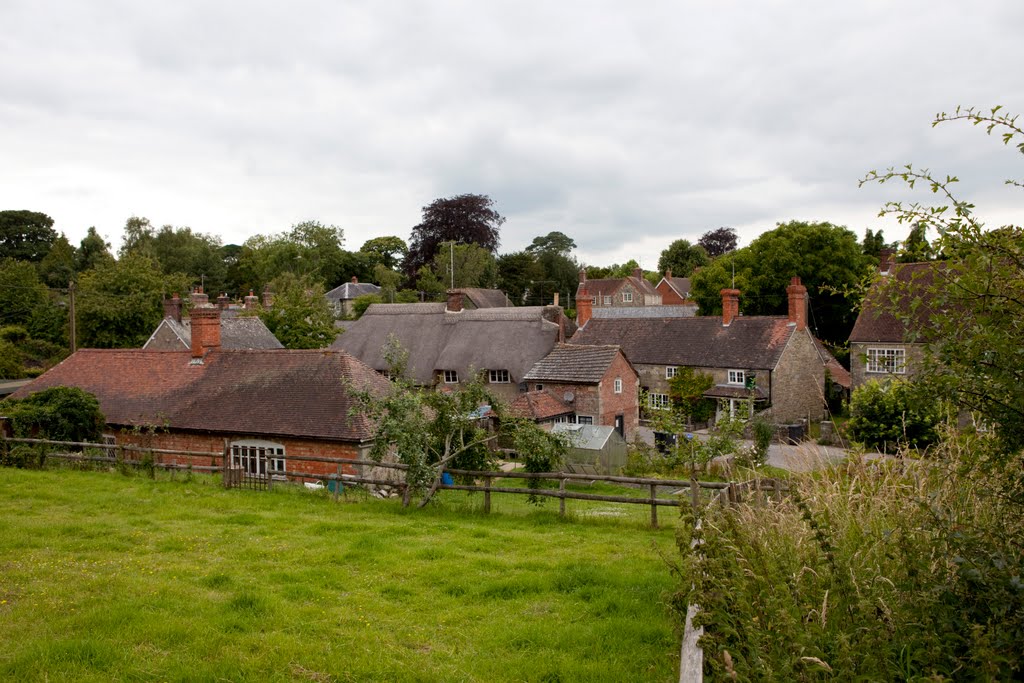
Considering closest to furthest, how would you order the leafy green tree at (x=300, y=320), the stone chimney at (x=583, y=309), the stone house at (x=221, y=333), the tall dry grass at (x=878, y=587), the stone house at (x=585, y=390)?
the tall dry grass at (x=878, y=587) → the stone house at (x=585, y=390) → the stone house at (x=221, y=333) → the leafy green tree at (x=300, y=320) → the stone chimney at (x=583, y=309)

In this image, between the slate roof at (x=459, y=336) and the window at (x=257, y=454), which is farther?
the slate roof at (x=459, y=336)

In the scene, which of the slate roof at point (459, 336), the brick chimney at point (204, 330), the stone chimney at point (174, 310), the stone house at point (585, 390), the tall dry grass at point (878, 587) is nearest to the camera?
the tall dry grass at point (878, 587)

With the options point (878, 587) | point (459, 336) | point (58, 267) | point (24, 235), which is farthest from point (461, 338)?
point (24, 235)

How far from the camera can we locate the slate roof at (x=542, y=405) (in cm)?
3086

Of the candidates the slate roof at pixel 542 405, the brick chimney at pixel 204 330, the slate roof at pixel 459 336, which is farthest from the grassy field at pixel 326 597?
the slate roof at pixel 459 336

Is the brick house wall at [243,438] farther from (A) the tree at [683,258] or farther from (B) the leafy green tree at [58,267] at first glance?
(A) the tree at [683,258]

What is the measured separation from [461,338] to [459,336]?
0.36 meters

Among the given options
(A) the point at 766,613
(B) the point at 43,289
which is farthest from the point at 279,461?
(B) the point at 43,289

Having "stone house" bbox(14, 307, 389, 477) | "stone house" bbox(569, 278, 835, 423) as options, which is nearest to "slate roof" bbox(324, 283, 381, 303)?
"stone house" bbox(569, 278, 835, 423)

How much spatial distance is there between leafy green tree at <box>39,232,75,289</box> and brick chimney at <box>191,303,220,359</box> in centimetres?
5472

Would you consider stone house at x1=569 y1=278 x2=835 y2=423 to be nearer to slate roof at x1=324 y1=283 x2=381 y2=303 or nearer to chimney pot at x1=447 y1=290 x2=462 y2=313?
chimney pot at x1=447 y1=290 x2=462 y2=313

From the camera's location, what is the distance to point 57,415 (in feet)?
74.8

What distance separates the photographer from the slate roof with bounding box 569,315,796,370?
123 ft

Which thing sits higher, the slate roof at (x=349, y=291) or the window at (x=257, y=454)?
the slate roof at (x=349, y=291)
